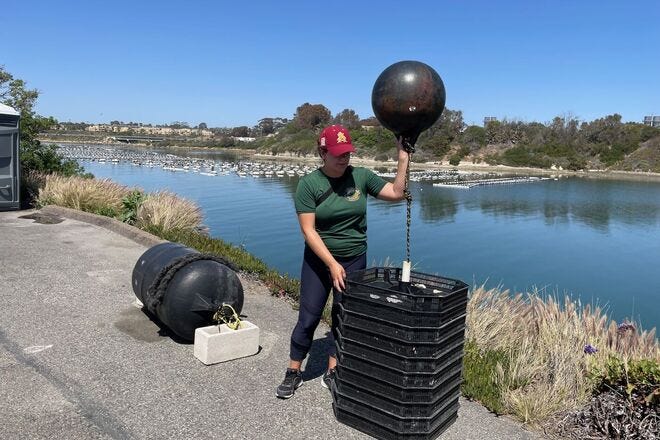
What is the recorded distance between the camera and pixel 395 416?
3.70 m

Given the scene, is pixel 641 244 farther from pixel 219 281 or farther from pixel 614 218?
pixel 219 281

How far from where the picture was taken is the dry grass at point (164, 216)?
12133 mm

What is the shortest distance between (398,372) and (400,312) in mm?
386

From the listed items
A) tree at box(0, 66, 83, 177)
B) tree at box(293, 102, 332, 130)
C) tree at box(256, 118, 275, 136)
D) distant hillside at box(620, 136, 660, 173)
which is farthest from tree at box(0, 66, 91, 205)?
tree at box(256, 118, 275, 136)

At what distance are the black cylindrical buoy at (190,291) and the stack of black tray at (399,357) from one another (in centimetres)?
181

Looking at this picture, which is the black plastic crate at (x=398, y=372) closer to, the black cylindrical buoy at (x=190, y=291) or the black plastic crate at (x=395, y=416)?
the black plastic crate at (x=395, y=416)

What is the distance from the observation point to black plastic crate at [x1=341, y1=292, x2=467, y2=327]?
11.7ft

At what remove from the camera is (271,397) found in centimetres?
449

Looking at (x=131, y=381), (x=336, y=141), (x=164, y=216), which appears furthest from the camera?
(x=164, y=216)

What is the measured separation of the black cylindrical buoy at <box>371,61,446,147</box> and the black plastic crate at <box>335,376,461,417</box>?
177 cm

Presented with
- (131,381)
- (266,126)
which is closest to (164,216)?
(131,381)

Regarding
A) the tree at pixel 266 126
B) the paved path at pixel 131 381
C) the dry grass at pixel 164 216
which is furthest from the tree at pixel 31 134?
the tree at pixel 266 126

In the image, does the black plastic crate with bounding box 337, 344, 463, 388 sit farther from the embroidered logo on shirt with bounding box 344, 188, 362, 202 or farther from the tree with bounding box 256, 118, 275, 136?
the tree with bounding box 256, 118, 275, 136

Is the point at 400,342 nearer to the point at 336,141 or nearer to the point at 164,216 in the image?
the point at 336,141
